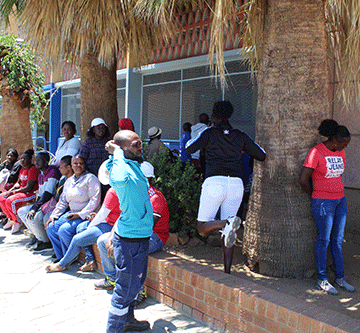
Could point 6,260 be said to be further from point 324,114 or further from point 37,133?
point 37,133

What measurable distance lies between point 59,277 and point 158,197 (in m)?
1.72

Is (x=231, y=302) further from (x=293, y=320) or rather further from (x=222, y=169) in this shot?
(x=222, y=169)

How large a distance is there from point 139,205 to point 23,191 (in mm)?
4705

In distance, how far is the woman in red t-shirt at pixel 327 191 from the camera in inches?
155

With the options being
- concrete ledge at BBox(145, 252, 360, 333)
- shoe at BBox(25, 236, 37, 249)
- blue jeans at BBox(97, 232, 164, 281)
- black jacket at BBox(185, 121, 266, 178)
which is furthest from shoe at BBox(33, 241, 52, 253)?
black jacket at BBox(185, 121, 266, 178)

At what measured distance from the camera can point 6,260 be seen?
5.71 m

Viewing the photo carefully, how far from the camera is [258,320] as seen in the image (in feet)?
10.8

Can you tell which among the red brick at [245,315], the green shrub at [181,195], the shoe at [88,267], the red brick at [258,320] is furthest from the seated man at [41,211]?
the red brick at [258,320]

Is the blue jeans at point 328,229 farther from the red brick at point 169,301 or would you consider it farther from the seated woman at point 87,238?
the seated woman at point 87,238

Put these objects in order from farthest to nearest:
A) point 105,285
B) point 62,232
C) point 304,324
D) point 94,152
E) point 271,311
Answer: point 94,152 → point 62,232 → point 105,285 → point 271,311 → point 304,324

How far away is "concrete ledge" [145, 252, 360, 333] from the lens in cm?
298

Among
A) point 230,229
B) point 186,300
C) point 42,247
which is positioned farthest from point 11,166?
point 230,229

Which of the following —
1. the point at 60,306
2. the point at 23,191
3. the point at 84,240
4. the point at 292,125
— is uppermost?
the point at 292,125

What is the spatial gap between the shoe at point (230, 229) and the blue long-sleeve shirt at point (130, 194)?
76 cm
